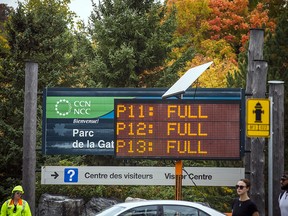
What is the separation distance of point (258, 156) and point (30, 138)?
5.69m

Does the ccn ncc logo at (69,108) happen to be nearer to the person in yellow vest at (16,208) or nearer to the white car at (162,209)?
the person in yellow vest at (16,208)

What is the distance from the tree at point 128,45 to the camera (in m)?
37.5

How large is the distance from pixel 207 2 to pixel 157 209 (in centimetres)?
4380

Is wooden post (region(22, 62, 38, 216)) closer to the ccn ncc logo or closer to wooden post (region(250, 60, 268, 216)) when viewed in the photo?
the ccn ncc logo

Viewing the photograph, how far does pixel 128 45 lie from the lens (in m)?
37.8

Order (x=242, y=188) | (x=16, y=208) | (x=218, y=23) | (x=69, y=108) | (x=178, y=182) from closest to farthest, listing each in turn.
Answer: (x=242, y=188)
(x=16, y=208)
(x=178, y=182)
(x=69, y=108)
(x=218, y=23)

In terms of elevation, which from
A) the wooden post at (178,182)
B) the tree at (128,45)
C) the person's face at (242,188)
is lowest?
the wooden post at (178,182)

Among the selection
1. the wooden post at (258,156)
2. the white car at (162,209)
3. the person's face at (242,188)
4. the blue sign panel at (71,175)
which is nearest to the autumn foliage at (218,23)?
the blue sign panel at (71,175)

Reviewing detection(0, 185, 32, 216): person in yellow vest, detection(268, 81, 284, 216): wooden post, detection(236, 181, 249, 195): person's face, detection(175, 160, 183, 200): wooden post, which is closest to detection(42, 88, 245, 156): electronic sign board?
detection(268, 81, 284, 216): wooden post

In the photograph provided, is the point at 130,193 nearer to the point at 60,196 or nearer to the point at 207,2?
the point at 60,196

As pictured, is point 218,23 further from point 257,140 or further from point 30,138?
point 257,140

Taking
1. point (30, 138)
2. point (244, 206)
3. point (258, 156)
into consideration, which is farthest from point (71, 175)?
point (244, 206)

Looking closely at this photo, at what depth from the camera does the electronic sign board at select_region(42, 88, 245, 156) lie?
2289 centimetres

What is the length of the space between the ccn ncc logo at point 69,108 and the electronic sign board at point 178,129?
2.90 meters
